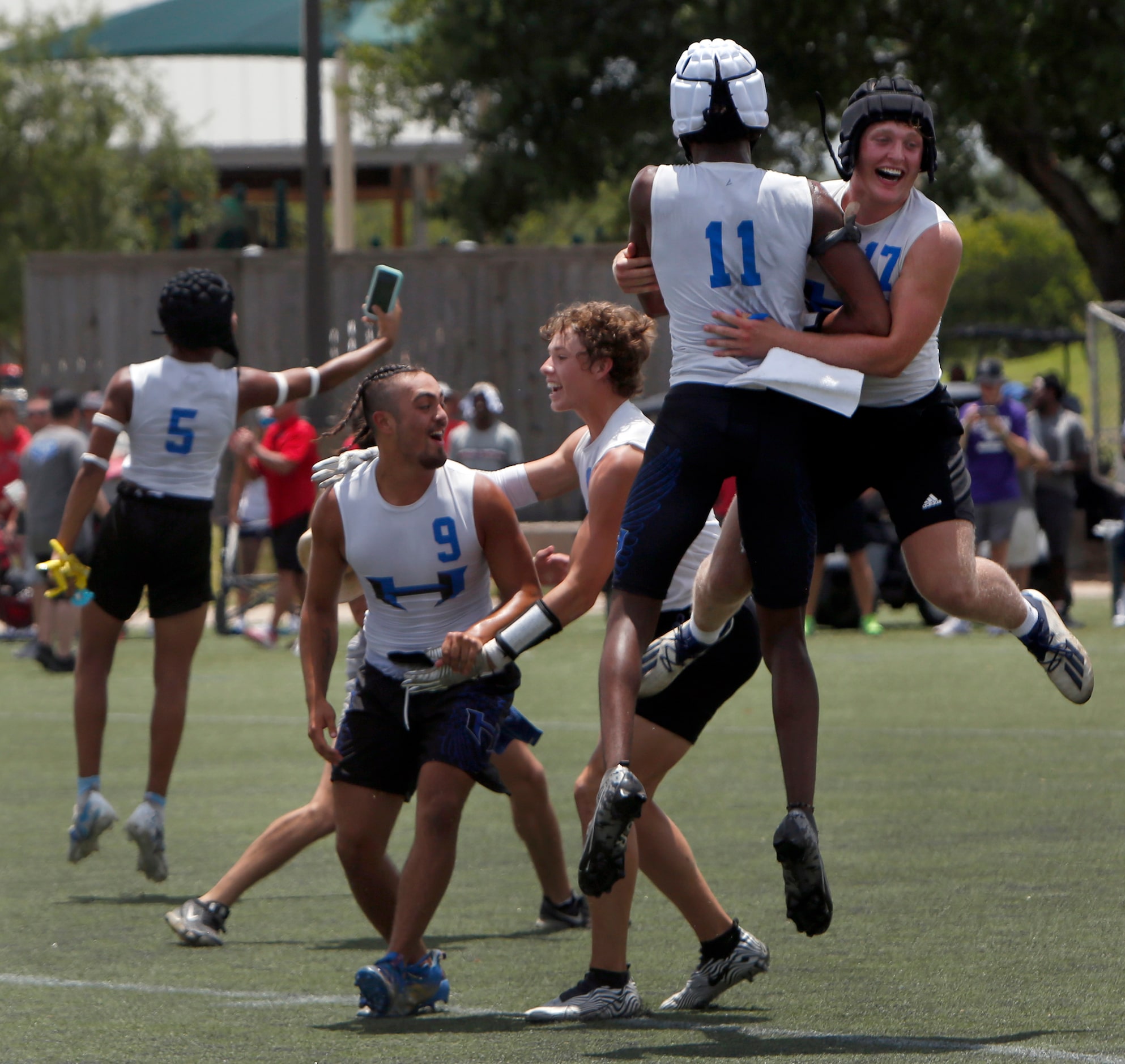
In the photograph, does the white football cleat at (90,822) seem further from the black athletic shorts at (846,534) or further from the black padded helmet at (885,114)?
the black athletic shorts at (846,534)

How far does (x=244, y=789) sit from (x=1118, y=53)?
17526 millimetres

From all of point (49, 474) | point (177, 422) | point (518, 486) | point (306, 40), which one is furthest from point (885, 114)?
point (306, 40)

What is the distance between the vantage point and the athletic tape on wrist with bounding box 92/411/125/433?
7.94m

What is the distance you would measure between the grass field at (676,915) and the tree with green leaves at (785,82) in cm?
1367

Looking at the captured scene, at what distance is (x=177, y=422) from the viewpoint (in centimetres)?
800

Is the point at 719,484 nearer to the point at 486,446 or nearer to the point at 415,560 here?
the point at 415,560

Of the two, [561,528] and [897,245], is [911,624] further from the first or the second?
[897,245]

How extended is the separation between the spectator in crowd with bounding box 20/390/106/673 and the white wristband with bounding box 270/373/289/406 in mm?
7804

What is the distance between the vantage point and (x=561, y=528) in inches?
822

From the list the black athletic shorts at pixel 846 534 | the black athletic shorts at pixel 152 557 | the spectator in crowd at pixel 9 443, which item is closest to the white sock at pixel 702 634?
the black athletic shorts at pixel 152 557

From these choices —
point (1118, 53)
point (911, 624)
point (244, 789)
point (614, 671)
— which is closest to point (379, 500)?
point (614, 671)

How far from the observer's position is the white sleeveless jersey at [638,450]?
5.70 m

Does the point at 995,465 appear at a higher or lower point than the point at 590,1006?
higher

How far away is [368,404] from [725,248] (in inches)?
50.3
